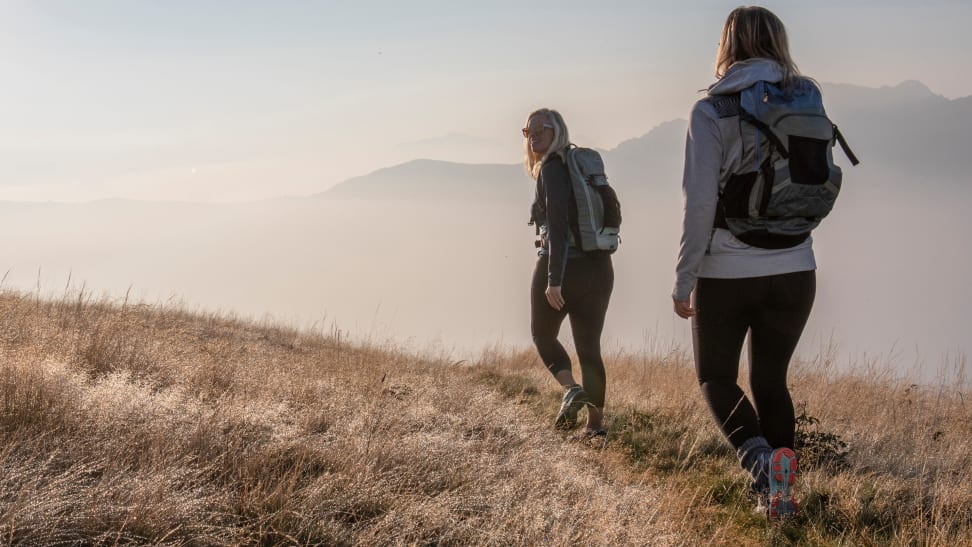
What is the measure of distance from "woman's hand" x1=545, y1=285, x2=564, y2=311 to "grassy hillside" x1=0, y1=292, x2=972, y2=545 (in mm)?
878

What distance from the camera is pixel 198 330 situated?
361 inches

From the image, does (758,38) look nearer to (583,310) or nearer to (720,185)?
(720,185)

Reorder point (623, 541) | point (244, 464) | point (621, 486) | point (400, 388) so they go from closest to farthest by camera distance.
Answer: point (623, 541), point (244, 464), point (621, 486), point (400, 388)

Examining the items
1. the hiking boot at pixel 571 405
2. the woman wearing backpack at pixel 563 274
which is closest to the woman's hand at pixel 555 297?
the woman wearing backpack at pixel 563 274

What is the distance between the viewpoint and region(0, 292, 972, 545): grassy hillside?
251cm

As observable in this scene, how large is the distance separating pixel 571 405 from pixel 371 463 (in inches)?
81.4

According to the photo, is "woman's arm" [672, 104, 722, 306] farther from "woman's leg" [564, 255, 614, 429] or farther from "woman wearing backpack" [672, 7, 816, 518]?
"woman's leg" [564, 255, 614, 429]

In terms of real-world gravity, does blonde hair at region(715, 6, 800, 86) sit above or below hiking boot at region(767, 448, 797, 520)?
above

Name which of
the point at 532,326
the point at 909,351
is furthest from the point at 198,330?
Answer: the point at 909,351

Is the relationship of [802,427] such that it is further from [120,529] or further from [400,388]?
[120,529]

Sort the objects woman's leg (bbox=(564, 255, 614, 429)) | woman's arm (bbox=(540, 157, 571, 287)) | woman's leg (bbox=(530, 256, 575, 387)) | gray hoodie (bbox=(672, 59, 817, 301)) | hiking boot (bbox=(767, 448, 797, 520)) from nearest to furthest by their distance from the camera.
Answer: gray hoodie (bbox=(672, 59, 817, 301)), hiking boot (bbox=(767, 448, 797, 520)), woman's arm (bbox=(540, 157, 571, 287)), woman's leg (bbox=(564, 255, 614, 429)), woman's leg (bbox=(530, 256, 575, 387))

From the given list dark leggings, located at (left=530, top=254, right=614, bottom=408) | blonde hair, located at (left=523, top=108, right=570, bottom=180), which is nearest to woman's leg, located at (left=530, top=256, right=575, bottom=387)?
dark leggings, located at (left=530, top=254, right=614, bottom=408)

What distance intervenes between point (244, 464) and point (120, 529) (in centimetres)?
71

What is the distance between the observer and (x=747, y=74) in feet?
9.77
